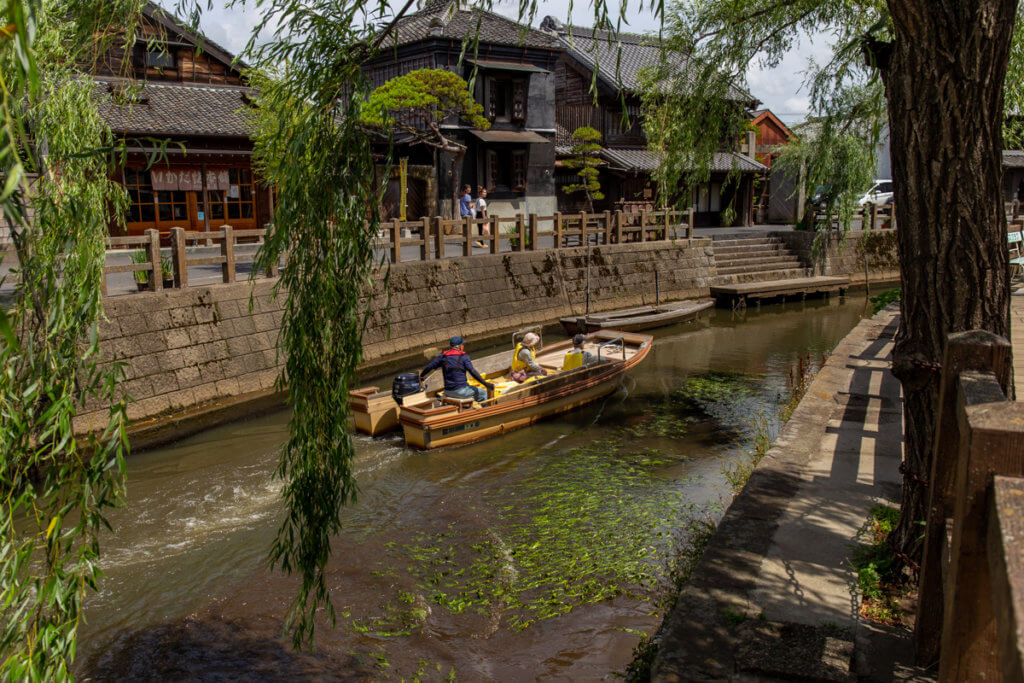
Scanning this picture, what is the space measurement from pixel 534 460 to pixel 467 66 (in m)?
20.5

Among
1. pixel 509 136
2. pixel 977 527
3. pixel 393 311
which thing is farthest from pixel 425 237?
pixel 977 527

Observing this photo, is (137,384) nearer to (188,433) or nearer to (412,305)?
(188,433)

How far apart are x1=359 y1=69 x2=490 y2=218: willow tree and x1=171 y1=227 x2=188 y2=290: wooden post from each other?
8.52m

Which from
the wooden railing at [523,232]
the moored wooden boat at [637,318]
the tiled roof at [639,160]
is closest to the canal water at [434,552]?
the moored wooden boat at [637,318]

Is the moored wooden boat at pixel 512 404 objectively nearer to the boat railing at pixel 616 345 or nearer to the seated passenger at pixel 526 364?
the boat railing at pixel 616 345

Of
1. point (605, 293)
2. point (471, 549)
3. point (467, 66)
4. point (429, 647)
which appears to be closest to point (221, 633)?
point (429, 647)

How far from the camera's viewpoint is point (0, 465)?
117 inches

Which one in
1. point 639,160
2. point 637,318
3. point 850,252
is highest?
point 639,160

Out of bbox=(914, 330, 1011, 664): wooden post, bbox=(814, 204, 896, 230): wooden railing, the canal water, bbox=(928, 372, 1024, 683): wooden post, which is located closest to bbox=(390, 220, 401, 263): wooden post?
the canal water

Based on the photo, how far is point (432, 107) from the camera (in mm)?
26531

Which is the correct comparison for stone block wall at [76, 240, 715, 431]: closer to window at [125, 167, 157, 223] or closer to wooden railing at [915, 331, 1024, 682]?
wooden railing at [915, 331, 1024, 682]

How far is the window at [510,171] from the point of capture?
30.3 m

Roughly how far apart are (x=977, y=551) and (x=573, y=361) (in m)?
11.2

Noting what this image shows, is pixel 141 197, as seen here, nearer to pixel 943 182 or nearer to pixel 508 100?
pixel 508 100
